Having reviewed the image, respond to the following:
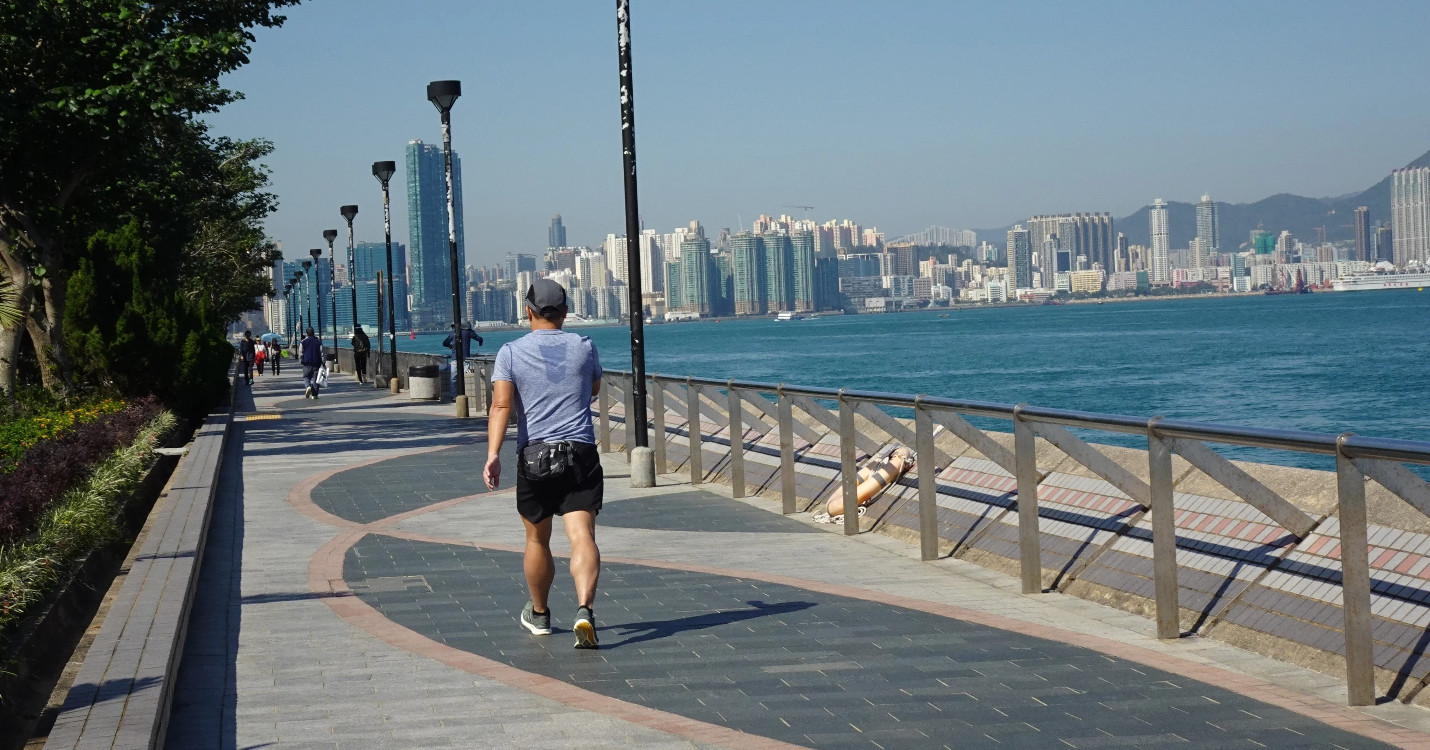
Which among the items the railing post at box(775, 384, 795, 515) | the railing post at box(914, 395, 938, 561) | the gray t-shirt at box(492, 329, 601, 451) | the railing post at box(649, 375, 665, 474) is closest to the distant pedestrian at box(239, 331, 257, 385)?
the railing post at box(649, 375, 665, 474)

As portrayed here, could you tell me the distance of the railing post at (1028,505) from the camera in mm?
8297

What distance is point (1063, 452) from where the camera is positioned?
827 centimetres

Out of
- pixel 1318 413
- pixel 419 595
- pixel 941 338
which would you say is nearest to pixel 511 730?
pixel 419 595

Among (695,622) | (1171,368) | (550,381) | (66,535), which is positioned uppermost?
(550,381)

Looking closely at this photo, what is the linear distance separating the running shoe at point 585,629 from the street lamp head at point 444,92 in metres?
19.9

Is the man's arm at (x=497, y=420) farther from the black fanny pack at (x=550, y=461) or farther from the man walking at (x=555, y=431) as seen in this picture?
the black fanny pack at (x=550, y=461)

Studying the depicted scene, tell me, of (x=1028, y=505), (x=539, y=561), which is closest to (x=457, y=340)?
(x=1028, y=505)

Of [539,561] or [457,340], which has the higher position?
[457,340]

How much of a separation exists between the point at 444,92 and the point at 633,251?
1173cm

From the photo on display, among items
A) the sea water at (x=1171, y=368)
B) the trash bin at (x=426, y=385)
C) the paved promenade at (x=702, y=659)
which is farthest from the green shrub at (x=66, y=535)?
the trash bin at (x=426, y=385)

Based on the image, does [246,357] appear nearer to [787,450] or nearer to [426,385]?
[426,385]

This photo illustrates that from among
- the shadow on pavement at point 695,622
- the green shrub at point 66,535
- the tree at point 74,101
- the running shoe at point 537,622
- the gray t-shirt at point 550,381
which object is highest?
the tree at point 74,101

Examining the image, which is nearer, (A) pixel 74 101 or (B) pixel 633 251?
(B) pixel 633 251

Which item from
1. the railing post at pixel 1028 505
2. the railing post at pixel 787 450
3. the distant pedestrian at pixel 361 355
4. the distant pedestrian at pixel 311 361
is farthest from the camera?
the distant pedestrian at pixel 361 355
